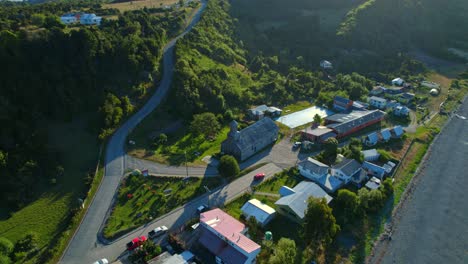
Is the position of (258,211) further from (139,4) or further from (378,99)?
(139,4)

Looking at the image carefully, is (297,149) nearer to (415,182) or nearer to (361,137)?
(361,137)

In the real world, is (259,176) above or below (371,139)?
above

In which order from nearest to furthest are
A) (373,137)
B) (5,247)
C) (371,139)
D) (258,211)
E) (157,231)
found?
(5,247) < (157,231) < (258,211) < (371,139) < (373,137)

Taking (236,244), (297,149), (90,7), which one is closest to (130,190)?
(236,244)

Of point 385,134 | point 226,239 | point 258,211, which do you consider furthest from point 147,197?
point 385,134

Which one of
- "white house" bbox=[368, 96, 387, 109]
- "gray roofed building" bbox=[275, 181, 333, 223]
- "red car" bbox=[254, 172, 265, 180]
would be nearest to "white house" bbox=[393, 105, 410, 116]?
"white house" bbox=[368, 96, 387, 109]

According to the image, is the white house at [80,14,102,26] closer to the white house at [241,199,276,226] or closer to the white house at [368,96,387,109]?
the white house at [241,199,276,226]

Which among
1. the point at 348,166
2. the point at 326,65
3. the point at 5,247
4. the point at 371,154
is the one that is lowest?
the point at 371,154
